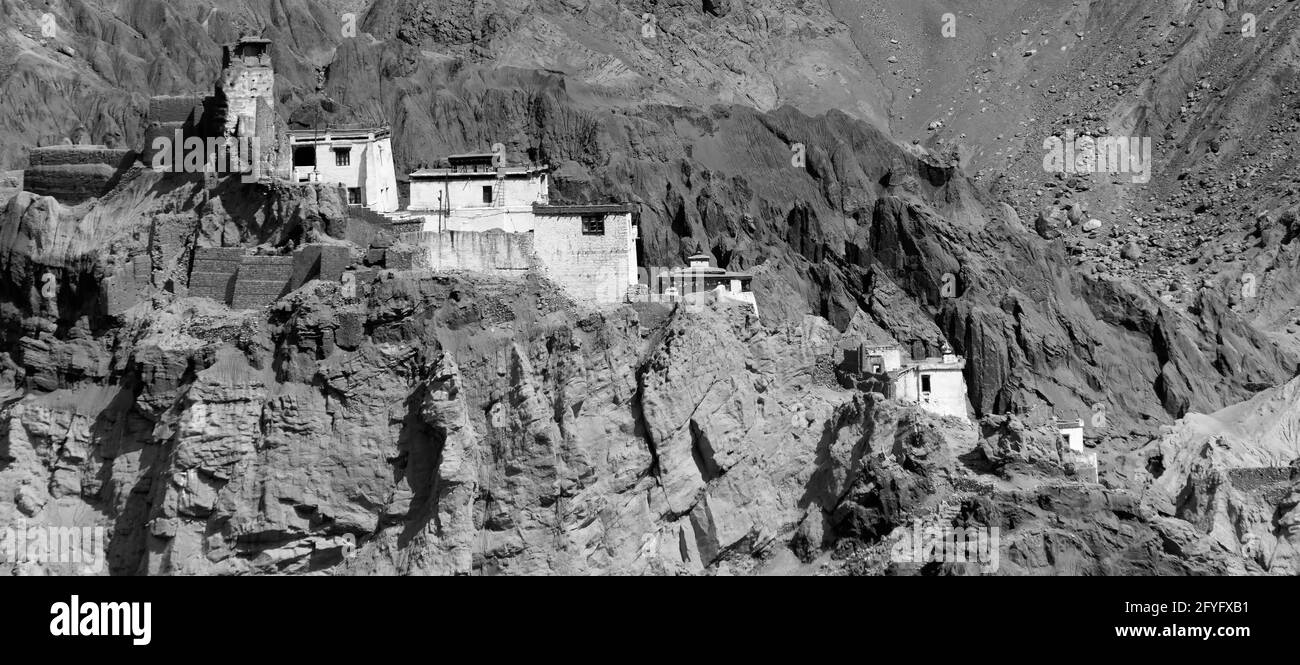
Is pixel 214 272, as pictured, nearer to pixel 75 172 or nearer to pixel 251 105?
pixel 251 105

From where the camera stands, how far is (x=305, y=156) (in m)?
85.4

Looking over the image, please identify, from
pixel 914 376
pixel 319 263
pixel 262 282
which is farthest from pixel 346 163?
pixel 914 376

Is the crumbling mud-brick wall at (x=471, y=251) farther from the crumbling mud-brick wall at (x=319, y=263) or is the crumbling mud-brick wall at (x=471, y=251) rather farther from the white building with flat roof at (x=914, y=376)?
the white building with flat roof at (x=914, y=376)

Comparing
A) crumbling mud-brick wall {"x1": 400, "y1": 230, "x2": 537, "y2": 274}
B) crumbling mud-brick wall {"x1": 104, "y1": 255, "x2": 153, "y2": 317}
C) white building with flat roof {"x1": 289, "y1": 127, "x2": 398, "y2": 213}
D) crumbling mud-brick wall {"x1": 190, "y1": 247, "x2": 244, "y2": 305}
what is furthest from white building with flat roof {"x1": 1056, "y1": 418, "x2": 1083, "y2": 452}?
crumbling mud-brick wall {"x1": 104, "y1": 255, "x2": 153, "y2": 317}

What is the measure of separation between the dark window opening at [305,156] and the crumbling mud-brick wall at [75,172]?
6531 millimetres

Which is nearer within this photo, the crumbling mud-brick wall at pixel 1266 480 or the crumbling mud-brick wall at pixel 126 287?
the crumbling mud-brick wall at pixel 126 287

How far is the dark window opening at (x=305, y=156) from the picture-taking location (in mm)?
85438

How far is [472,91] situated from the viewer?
455ft

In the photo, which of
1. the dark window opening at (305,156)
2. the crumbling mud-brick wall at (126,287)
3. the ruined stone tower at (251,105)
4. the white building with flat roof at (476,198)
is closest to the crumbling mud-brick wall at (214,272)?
the crumbling mud-brick wall at (126,287)

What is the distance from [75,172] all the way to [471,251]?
16.9m

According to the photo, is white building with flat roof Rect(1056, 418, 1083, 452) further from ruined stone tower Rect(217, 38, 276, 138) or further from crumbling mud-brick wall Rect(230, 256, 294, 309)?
ruined stone tower Rect(217, 38, 276, 138)

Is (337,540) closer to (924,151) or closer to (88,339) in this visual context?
(88,339)

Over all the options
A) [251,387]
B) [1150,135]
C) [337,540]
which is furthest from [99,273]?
[1150,135]
